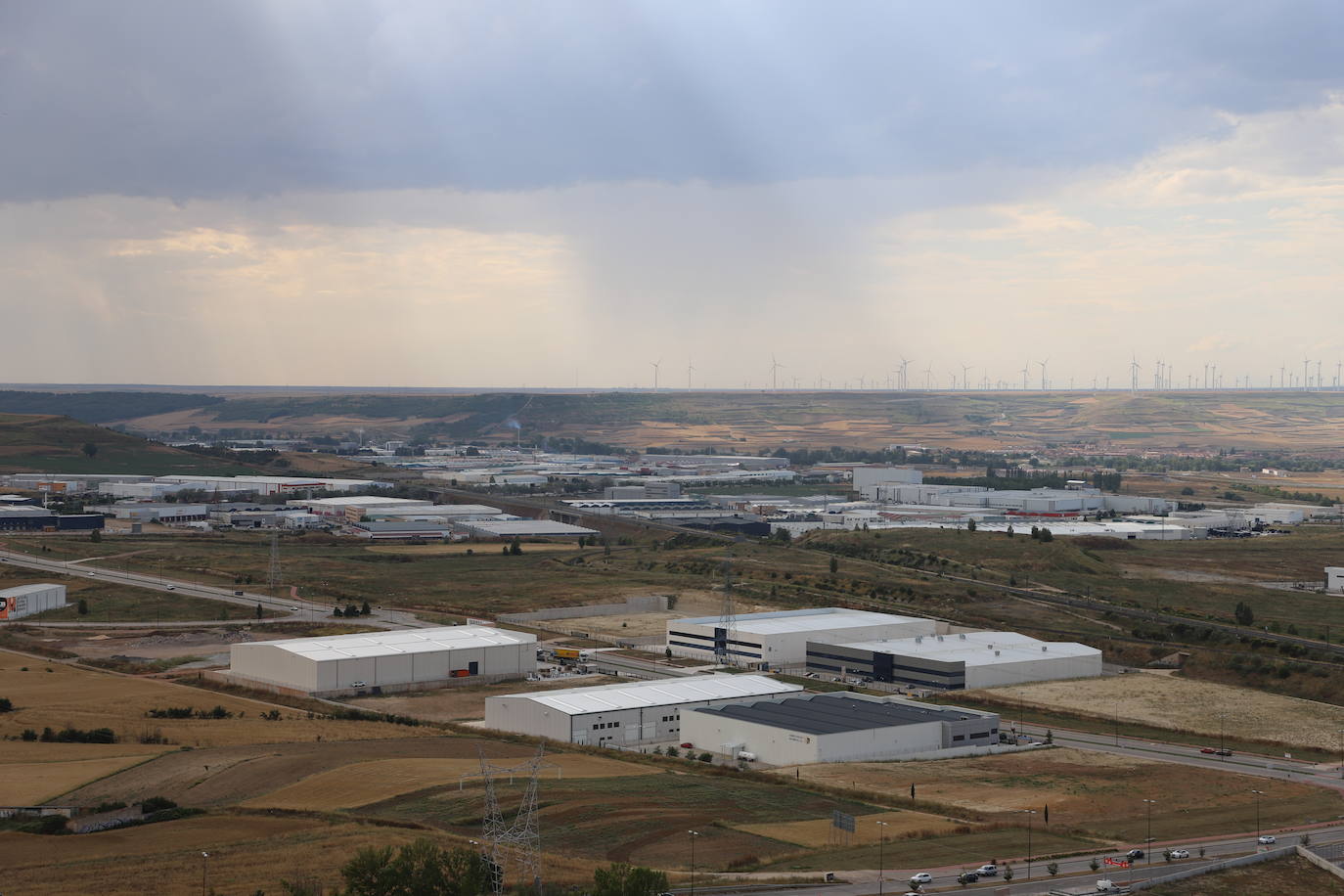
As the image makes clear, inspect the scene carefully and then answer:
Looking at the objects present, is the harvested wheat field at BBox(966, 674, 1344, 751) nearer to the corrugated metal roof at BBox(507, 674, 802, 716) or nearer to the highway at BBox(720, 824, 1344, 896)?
the corrugated metal roof at BBox(507, 674, 802, 716)

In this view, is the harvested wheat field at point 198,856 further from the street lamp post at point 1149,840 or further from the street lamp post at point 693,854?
the street lamp post at point 1149,840

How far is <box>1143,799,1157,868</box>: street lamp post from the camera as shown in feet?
88.6

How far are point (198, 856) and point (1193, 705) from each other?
31801 millimetres

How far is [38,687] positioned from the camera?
142ft

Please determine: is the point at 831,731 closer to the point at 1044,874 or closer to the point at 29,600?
the point at 1044,874

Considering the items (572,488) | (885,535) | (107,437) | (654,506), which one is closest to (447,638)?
(885,535)

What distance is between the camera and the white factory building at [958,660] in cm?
4891

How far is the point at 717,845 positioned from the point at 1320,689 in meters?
28.0

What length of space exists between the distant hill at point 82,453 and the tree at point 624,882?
110 meters

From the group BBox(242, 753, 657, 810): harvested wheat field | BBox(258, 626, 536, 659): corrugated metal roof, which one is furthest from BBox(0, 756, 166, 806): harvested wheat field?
BBox(258, 626, 536, 659): corrugated metal roof

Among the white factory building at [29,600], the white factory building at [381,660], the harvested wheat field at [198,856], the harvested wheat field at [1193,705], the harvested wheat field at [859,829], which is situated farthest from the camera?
the white factory building at [29,600]

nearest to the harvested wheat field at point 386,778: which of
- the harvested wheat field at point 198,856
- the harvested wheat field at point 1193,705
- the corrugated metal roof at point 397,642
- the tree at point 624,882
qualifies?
the harvested wheat field at point 198,856

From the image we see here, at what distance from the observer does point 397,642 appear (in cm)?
4931

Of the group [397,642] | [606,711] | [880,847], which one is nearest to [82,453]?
[397,642]
